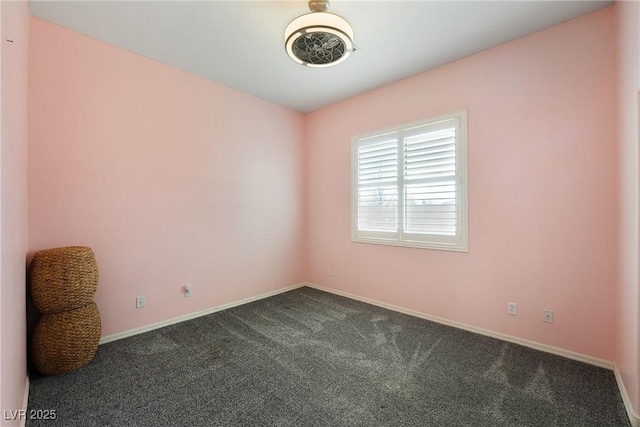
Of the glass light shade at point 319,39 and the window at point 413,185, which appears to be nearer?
the glass light shade at point 319,39

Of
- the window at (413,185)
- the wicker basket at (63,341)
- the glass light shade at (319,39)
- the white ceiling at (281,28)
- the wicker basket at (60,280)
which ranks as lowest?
the wicker basket at (63,341)

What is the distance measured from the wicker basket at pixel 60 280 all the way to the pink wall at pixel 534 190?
124 inches

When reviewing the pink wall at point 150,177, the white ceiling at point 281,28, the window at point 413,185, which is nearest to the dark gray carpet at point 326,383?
the pink wall at point 150,177

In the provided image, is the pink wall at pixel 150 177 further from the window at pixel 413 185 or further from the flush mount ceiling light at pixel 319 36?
the flush mount ceiling light at pixel 319 36

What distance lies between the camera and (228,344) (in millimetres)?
2551

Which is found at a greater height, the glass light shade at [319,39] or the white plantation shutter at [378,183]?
the glass light shade at [319,39]

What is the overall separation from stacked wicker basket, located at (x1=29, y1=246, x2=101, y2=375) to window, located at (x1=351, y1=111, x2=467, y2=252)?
2.98 metres

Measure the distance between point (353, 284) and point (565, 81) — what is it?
3.15m

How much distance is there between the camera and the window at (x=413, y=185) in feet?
9.53

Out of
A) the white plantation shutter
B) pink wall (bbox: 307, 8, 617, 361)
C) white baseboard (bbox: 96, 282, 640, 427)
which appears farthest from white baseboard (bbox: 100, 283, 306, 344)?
pink wall (bbox: 307, 8, 617, 361)

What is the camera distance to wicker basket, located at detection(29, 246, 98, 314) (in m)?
1.98

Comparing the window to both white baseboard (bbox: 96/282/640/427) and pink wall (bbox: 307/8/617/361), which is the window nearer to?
pink wall (bbox: 307/8/617/361)

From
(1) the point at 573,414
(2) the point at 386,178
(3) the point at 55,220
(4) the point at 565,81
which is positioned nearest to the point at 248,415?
(1) the point at 573,414

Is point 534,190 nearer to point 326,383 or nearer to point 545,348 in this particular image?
point 545,348
